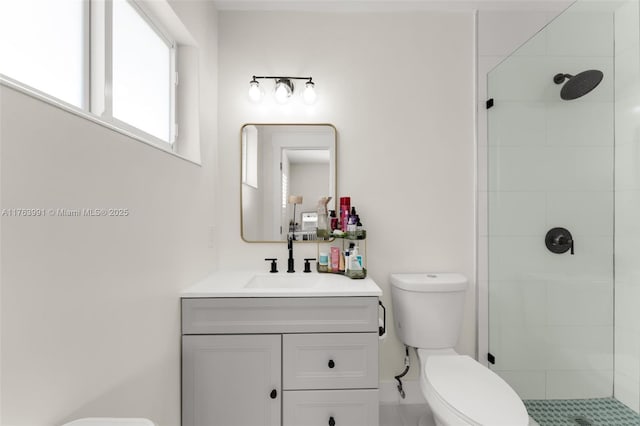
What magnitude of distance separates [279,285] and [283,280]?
37mm

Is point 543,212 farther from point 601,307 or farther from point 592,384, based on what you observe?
point 592,384

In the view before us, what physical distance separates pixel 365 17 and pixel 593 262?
180 cm

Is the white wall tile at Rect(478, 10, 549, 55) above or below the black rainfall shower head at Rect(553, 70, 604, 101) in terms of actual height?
above

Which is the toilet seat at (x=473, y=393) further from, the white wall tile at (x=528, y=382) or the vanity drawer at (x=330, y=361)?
the white wall tile at (x=528, y=382)

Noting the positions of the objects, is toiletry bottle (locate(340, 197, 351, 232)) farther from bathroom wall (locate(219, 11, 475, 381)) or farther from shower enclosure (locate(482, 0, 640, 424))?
shower enclosure (locate(482, 0, 640, 424))

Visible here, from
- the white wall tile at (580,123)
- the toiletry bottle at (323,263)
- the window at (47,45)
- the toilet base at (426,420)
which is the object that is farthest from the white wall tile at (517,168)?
the window at (47,45)

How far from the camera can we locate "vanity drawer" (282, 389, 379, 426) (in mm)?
1341

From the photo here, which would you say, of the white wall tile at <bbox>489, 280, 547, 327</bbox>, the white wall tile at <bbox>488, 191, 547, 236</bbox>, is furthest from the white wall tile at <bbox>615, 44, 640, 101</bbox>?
the white wall tile at <bbox>489, 280, 547, 327</bbox>

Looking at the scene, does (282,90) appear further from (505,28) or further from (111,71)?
(505,28)

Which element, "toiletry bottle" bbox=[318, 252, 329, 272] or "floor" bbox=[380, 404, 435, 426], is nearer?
"floor" bbox=[380, 404, 435, 426]

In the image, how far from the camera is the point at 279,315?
1347 mm

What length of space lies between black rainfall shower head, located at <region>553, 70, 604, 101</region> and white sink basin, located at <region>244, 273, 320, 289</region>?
1540 mm

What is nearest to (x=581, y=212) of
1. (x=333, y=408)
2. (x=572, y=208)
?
(x=572, y=208)

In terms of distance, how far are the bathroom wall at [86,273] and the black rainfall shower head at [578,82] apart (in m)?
1.82
